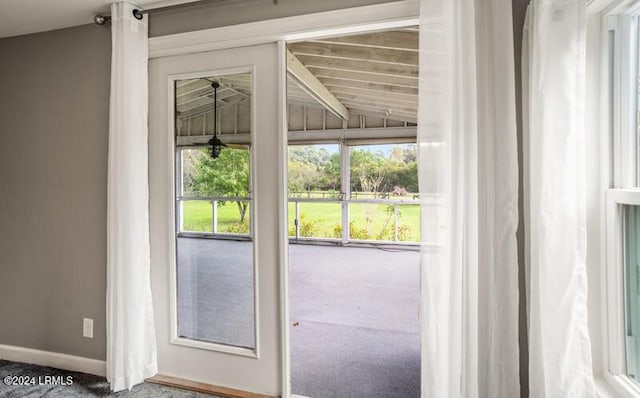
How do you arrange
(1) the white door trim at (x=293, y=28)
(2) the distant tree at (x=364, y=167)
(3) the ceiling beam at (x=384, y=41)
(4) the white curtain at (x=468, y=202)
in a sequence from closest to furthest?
(4) the white curtain at (x=468, y=202) → (1) the white door trim at (x=293, y=28) → (3) the ceiling beam at (x=384, y=41) → (2) the distant tree at (x=364, y=167)

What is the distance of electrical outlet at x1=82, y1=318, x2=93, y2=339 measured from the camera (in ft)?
7.96

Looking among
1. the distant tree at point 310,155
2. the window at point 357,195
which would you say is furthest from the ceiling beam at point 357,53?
the distant tree at point 310,155

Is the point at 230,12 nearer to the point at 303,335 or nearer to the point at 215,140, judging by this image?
the point at 215,140

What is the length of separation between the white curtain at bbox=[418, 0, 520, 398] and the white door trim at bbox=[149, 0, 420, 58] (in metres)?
0.23

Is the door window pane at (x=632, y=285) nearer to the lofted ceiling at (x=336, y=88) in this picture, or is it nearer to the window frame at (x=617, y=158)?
the window frame at (x=617, y=158)

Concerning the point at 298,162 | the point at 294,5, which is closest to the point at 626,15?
the point at 294,5

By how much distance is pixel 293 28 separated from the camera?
2.01 metres

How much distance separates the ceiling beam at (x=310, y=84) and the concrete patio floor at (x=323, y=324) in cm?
238

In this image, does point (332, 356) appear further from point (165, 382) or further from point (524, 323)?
point (524, 323)

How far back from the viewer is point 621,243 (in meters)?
1.38

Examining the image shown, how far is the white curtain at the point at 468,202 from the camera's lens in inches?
62.5

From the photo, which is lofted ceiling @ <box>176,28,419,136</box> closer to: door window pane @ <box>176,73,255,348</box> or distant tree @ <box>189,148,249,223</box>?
door window pane @ <box>176,73,255,348</box>

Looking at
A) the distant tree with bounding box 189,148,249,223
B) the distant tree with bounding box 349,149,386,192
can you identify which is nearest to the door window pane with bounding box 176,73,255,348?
the distant tree with bounding box 189,148,249,223

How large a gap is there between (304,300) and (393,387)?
2006 mm
